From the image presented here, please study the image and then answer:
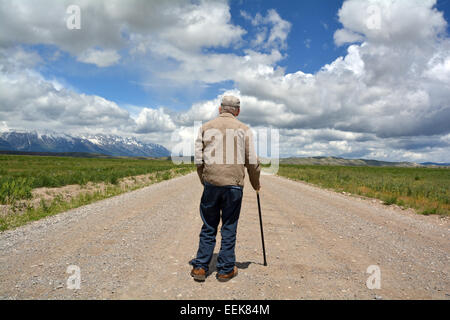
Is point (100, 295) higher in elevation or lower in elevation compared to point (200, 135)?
lower

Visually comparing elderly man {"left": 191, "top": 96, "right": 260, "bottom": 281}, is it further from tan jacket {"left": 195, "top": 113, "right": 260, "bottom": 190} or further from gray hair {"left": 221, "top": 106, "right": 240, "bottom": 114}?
gray hair {"left": 221, "top": 106, "right": 240, "bottom": 114}

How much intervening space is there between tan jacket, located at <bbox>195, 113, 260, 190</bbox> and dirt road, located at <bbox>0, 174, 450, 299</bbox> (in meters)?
1.51

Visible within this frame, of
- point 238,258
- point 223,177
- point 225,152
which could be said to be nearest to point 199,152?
point 225,152

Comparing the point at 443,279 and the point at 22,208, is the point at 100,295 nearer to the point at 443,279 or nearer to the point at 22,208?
the point at 443,279

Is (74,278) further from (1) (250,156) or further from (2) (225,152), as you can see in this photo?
(1) (250,156)

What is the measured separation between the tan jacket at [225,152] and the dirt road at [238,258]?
4.96ft

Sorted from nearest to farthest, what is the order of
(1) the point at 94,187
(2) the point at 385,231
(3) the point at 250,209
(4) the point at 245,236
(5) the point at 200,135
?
(5) the point at 200,135, (4) the point at 245,236, (2) the point at 385,231, (3) the point at 250,209, (1) the point at 94,187

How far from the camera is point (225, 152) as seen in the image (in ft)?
13.6

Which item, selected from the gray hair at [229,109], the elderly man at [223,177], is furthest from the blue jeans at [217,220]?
the gray hair at [229,109]

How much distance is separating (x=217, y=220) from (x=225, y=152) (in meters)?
1.05

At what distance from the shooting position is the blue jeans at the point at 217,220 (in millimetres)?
4086
